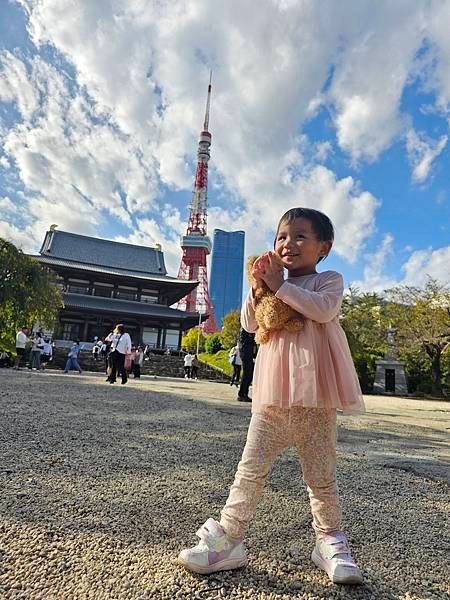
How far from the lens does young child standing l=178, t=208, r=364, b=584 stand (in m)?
1.29

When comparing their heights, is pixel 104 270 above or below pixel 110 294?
above

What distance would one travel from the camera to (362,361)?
65.8ft

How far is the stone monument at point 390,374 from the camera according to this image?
19.5 metres

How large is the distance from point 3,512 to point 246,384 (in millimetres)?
5854

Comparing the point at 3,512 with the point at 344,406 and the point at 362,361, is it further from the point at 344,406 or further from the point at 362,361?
the point at 362,361

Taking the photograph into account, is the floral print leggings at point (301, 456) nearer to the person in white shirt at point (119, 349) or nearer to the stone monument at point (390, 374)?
the person in white shirt at point (119, 349)

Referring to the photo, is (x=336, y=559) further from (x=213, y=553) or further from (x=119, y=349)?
(x=119, y=349)

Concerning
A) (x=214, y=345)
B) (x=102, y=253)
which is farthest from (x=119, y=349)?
(x=214, y=345)

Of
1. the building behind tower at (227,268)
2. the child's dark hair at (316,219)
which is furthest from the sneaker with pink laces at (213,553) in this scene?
the building behind tower at (227,268)

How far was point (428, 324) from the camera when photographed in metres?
18.3

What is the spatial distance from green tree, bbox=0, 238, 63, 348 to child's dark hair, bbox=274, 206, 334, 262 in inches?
512

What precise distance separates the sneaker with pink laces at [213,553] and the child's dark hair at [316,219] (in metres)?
1.17

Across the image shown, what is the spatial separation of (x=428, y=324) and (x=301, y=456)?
19308 mm

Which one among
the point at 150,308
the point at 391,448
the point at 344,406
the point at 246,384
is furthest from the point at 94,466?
the point at 150,308
